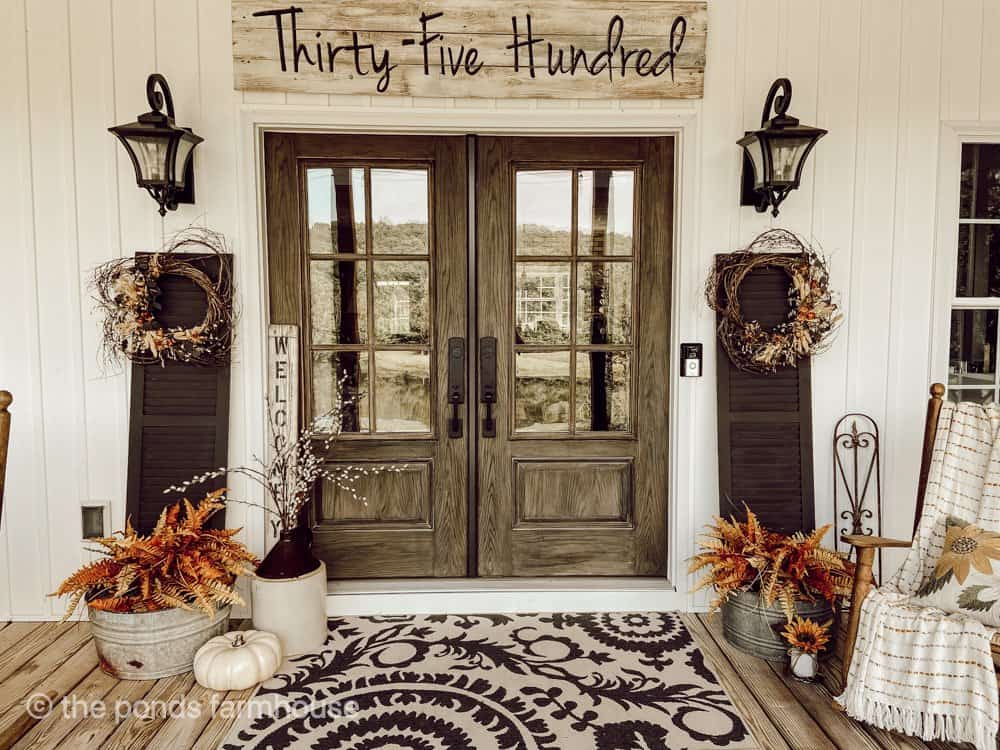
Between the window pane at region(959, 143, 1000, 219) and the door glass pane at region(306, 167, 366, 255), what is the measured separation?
295 cm

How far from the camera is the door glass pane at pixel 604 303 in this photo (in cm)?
335

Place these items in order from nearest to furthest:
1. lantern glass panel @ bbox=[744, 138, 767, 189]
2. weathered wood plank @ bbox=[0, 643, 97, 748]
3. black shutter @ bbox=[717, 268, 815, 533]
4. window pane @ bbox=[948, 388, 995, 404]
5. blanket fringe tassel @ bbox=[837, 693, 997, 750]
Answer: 1. blanket fringe tassel @ bbox=[837, 693, 997, 750]
2. weathered wood plank @ bbox=[0, 643, 97, 748]
3. lantern glass panel @ bbox=[744, 138, 767, 189]
4. black shutter @ bbox=[717, 268, 815, 533]
5. window pane @ bbox=[948, 388, 995, 404]

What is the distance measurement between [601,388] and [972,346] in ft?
6.12

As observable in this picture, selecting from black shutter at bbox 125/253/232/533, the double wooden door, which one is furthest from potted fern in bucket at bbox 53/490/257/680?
the double wooden door

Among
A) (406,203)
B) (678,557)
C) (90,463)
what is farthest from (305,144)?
(678,557)

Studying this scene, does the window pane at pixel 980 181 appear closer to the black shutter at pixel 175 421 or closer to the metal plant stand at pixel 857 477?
the metal plant stand at pixel 857 477

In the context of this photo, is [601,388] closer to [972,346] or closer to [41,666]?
[972,346]

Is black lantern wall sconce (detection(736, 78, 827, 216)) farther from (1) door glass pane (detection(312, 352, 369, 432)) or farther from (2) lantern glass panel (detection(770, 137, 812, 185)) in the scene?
(1) door glass pane (detection(312, 352, 369, 432))

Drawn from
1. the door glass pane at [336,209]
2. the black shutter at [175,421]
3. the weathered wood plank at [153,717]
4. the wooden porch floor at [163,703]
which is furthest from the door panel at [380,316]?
the wooden porch floor at [163,703]

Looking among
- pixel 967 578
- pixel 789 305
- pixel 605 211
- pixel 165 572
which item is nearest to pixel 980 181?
pixel 789 305

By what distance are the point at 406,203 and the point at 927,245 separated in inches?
98.9

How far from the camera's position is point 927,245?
10.6ft

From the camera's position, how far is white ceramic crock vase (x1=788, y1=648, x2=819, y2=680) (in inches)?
104

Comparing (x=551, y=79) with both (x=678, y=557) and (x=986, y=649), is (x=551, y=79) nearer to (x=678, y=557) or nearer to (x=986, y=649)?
(x=678, y=557)
